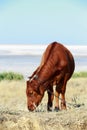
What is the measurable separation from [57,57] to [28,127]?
20.2 feet

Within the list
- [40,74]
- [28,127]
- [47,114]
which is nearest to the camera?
[28,127]

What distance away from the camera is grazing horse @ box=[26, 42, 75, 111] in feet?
55.1

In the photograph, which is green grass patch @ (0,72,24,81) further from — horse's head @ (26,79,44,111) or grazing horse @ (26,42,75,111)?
horse's head @ (26,79,44,111)

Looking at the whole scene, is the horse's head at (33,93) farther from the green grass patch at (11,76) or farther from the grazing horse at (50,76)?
the green grass patch at (11,76)

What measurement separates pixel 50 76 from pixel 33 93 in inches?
27.1

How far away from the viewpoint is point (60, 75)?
56.9ft

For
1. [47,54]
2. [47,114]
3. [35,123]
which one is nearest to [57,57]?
[47,54]

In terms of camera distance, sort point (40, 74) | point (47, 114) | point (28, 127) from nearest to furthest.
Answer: point (28, 127) → point (47, 114) → point (40, 74)

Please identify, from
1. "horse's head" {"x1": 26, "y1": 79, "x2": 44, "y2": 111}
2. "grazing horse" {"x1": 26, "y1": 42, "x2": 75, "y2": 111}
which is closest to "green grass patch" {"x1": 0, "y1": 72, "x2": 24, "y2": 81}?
"grazing horse" {"x1": 26, "y1": 42, "x2": 75, "y2": 111}

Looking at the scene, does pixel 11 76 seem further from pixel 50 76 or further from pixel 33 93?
pixel 33 93

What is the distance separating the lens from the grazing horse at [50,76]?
16.8 m

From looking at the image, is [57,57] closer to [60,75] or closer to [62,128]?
[60,75]

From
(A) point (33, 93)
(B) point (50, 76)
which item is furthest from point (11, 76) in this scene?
(A) point (33, 93)

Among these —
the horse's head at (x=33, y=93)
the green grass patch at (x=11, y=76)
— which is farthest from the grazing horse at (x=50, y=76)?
the green grass patch at (x=11, y=76)
